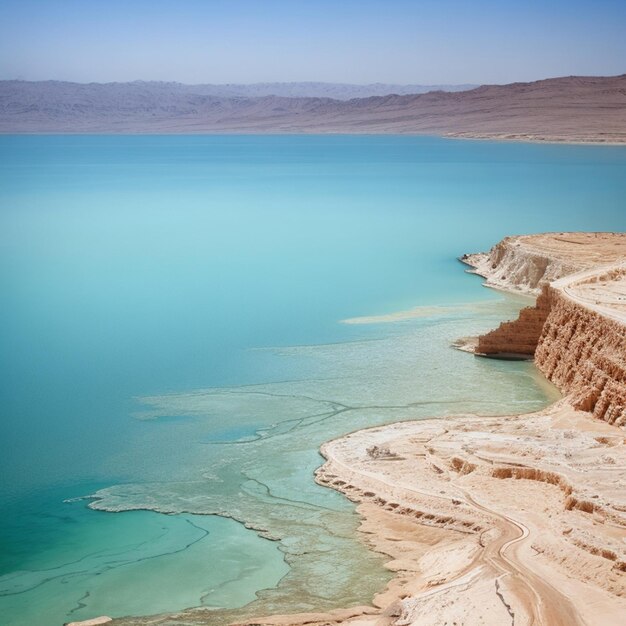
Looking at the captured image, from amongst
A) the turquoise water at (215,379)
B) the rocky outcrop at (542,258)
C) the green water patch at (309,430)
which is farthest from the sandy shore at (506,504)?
the rocky outcrop at (542,258)

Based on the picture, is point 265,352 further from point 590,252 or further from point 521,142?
point 521,142

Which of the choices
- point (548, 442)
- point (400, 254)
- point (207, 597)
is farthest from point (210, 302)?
point (207, 597)

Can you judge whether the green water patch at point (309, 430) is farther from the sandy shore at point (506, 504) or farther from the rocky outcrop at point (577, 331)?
the rocky outcrop at point (577, 331)

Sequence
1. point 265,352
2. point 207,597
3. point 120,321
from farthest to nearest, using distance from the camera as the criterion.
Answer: point 120,321
point 265,352
point 207,597

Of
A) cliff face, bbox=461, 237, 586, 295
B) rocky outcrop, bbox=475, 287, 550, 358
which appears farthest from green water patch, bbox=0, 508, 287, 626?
cliff face, bbox=461, 237, 586, 295

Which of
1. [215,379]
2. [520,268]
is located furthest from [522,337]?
[520,268]
